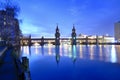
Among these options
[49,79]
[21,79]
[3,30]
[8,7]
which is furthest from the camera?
[3,30]

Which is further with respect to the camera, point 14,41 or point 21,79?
point 14,41

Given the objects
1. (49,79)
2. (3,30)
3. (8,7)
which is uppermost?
(8,7)

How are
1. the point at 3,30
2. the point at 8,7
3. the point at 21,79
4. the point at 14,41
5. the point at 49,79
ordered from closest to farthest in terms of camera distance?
the point at 21,79
the point at 49,79
the point at 8,7
the point at 3,30
the point at 14,41

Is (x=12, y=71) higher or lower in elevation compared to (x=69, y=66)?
higher

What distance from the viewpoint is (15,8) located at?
5472 cm

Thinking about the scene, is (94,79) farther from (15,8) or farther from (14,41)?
(14,41)

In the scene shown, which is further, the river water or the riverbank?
the river water

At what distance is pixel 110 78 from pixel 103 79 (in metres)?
1.08

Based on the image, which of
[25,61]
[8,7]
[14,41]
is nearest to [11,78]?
[25,61]

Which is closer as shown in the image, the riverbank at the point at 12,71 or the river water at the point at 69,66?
the riverbank at the point at 12,71

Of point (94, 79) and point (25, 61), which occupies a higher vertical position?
point (25, 61)

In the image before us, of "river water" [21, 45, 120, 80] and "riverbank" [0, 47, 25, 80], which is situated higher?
"riverbank" [0, 47, 25, 80]

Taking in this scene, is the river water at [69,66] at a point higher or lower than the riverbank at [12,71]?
lower

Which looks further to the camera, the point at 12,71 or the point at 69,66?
the point at 69,66
